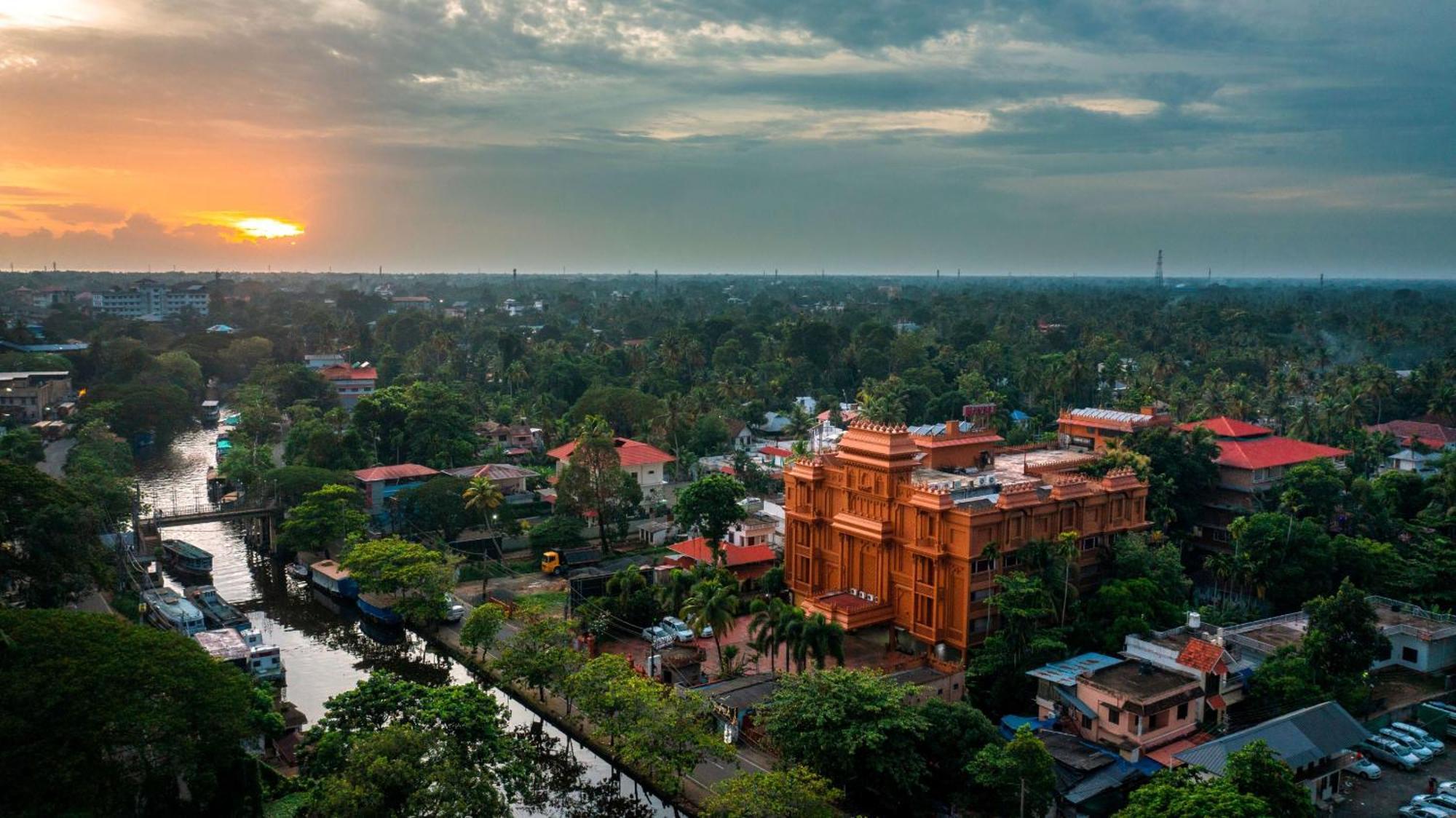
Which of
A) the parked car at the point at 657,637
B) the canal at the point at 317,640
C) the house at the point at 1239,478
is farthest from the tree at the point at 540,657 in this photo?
the house at the point at 1239,478

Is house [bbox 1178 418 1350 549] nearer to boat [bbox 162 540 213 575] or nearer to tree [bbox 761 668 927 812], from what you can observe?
tree [bbox 761 668 927 812]

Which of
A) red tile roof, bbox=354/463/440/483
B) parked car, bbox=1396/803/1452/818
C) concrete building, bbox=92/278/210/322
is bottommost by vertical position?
parked car, bbox=1396/803/1452/818

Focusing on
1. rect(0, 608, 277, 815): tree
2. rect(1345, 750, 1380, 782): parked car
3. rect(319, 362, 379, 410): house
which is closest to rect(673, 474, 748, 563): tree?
rect(0, 608, 277, 815): tree

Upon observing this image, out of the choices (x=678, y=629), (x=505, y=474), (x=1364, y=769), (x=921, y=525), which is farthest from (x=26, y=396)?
(x=1364, y=769)

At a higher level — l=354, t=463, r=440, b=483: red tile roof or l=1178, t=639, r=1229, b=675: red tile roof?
l=354, t=463, r=440, b=483: red tile roof

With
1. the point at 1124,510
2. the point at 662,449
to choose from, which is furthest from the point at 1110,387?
the point at 1124,510

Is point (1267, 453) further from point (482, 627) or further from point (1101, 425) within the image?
point (482, 627)
